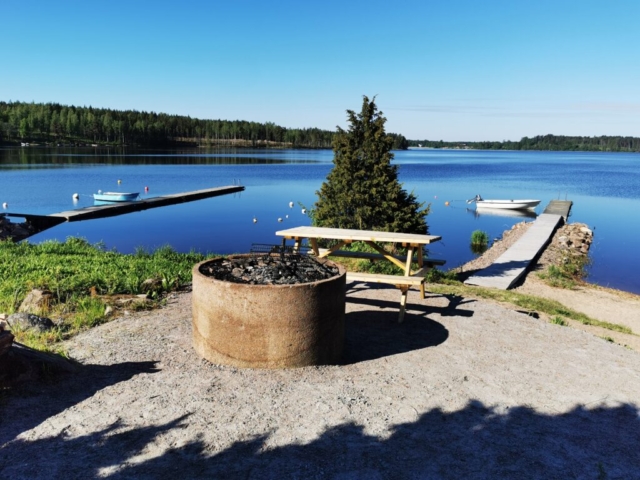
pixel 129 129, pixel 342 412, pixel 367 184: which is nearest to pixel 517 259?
pixel 367 184

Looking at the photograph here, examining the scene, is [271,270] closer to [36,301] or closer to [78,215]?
[36,301]

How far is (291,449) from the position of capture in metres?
3.86

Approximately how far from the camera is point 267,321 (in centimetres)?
502

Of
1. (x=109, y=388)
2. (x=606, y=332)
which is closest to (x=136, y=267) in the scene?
(x=109, y=388)

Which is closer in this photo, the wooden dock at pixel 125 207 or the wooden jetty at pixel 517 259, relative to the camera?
the wooden jetty at pixel 517 259

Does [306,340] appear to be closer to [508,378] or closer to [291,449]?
[291,449]

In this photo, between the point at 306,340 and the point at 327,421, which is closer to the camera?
the point at 327,421

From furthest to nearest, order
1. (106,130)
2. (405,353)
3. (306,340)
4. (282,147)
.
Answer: (282,147), (106,130), (405,353), (306,340)

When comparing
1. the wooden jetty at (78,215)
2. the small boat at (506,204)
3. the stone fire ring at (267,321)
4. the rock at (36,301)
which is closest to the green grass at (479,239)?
the small boat at (506,204)

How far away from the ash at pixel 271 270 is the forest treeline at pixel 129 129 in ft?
410

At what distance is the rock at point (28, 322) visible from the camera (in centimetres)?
614

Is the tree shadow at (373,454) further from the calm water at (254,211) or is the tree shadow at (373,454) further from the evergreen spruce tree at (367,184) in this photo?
the calm water at (254,211)

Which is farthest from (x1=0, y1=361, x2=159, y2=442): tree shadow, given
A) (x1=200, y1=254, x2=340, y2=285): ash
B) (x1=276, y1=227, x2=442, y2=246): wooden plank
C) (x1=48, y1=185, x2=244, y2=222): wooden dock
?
(x1=48, y1=185, x2=244, y2=222): wooden dock

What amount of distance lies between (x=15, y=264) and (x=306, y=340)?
23.6ft
